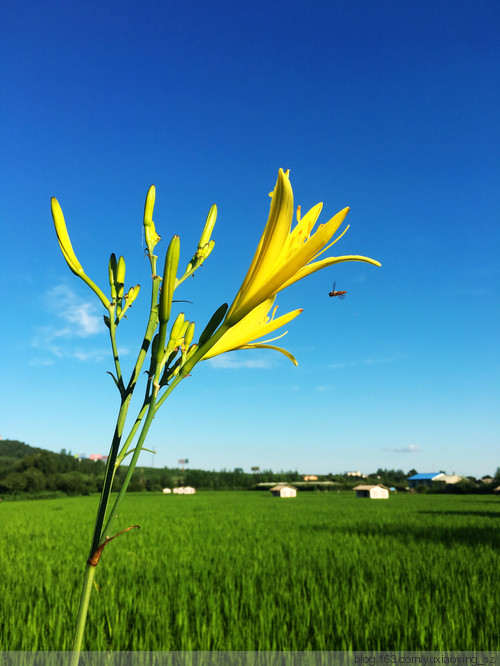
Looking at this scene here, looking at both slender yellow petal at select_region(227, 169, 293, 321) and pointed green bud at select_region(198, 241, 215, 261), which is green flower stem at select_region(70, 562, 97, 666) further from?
pointed green bud at select_region(198, 241, 215, 261)

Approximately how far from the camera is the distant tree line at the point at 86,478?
43844 mm

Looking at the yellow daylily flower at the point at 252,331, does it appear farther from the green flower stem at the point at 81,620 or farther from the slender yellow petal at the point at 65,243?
the green flower stem at the point at 81,620

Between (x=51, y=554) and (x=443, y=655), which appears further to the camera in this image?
(x=51, y=554)

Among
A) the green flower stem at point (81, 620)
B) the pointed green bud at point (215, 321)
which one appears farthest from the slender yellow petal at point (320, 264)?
the green flower stem at point (81, 620)

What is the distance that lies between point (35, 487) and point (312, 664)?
4905 cm

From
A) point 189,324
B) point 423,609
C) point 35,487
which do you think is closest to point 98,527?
point 189,324

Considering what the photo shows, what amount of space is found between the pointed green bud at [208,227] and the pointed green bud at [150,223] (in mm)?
93

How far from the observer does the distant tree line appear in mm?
43844

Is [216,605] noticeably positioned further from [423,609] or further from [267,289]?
[267,289]

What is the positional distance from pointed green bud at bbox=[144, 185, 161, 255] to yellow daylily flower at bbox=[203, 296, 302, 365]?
0.24 m

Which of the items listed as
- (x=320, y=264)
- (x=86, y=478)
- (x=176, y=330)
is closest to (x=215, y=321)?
(x=176, y=330)

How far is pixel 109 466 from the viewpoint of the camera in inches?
30.0

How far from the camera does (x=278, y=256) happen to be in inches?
29.9

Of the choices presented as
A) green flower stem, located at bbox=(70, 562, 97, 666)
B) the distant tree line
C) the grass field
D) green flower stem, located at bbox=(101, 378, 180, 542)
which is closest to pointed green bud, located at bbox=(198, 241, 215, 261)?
green flower stem, located at bbox=(101, 378, 180, 542)
